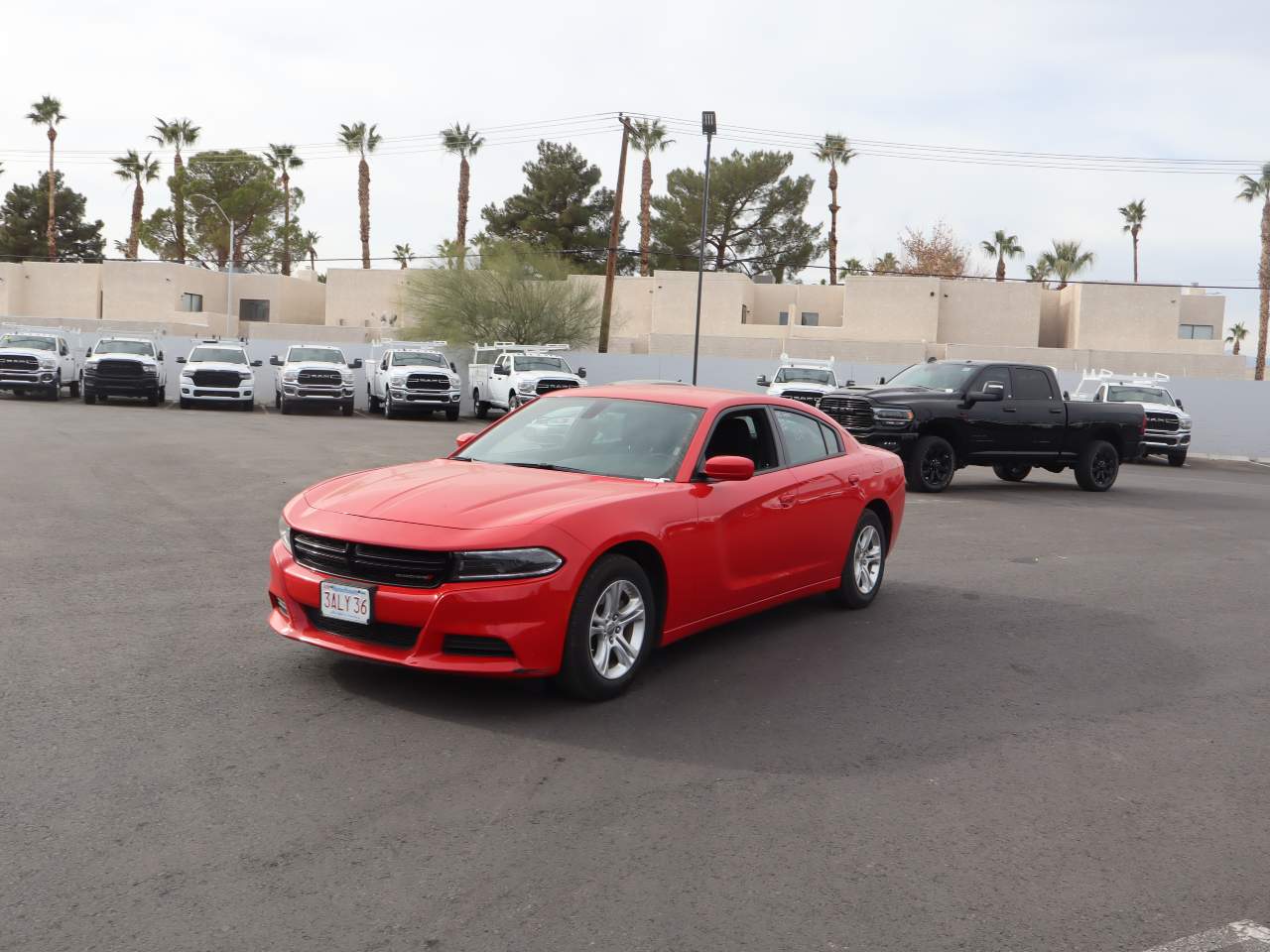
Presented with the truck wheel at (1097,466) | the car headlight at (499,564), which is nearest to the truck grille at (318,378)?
the truck wheel at (1097,466)

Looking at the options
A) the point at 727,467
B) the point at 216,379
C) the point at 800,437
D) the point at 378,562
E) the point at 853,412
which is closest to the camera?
the point at 378,562

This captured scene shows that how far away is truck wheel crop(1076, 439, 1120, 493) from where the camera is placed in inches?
709

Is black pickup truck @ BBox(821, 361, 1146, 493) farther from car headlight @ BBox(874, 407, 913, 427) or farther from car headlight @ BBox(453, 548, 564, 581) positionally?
car headlight @ BBox(453, 548, 564, 581)

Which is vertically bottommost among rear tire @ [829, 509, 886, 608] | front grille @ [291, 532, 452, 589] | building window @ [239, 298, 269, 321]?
rear tire @ [829, 509, 886, 608]

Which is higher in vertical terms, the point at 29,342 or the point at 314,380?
the point at 29,342

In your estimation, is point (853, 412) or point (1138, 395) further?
point (1138, 395)

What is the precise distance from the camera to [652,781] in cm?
468

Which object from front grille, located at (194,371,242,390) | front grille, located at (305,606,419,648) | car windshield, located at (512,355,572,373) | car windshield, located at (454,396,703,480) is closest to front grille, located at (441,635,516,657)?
front grille, located at (305,606,419,648)

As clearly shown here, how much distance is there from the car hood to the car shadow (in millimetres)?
861

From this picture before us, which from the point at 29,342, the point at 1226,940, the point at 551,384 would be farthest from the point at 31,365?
the point at 1226,940

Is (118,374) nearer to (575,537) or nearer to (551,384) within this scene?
(551,384)

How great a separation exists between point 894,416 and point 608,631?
1139 cm

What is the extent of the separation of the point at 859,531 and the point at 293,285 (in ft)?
213

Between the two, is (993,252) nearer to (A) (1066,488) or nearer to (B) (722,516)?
(A) (1066,488)
